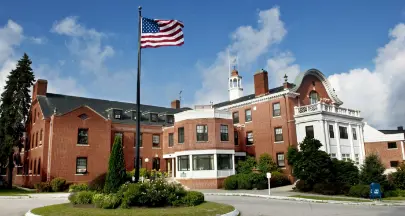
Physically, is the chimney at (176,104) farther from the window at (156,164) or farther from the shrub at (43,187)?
the shrub at (43,187)

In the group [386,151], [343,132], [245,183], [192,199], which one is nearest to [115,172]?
[192,199]

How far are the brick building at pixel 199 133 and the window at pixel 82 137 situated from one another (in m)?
0.11

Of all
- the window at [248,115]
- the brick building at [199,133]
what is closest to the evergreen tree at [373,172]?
the brick building at [199,133]

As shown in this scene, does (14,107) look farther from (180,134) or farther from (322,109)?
(322,109)

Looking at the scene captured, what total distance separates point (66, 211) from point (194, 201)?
6101 mm

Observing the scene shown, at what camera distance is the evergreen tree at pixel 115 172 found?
1823 cm

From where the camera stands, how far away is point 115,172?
18.5 m

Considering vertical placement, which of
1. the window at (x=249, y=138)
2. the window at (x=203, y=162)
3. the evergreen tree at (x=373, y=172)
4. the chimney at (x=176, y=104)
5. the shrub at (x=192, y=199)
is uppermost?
the chimney at (x=176, y=104)

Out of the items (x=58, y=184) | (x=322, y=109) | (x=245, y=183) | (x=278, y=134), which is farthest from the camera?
(x=278, y=134)

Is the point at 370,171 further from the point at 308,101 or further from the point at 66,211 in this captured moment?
the point at 66,211

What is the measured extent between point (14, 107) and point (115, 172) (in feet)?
86.6

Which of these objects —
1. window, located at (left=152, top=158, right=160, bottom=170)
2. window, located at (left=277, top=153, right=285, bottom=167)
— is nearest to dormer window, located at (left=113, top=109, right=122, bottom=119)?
window, located at (left=152, top=158, right=160, bottom=170)

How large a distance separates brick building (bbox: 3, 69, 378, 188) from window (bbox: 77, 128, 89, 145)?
0.36ft

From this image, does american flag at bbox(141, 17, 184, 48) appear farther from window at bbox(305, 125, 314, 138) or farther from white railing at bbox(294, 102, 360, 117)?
window at bbox(305, 125, 314, 138)
